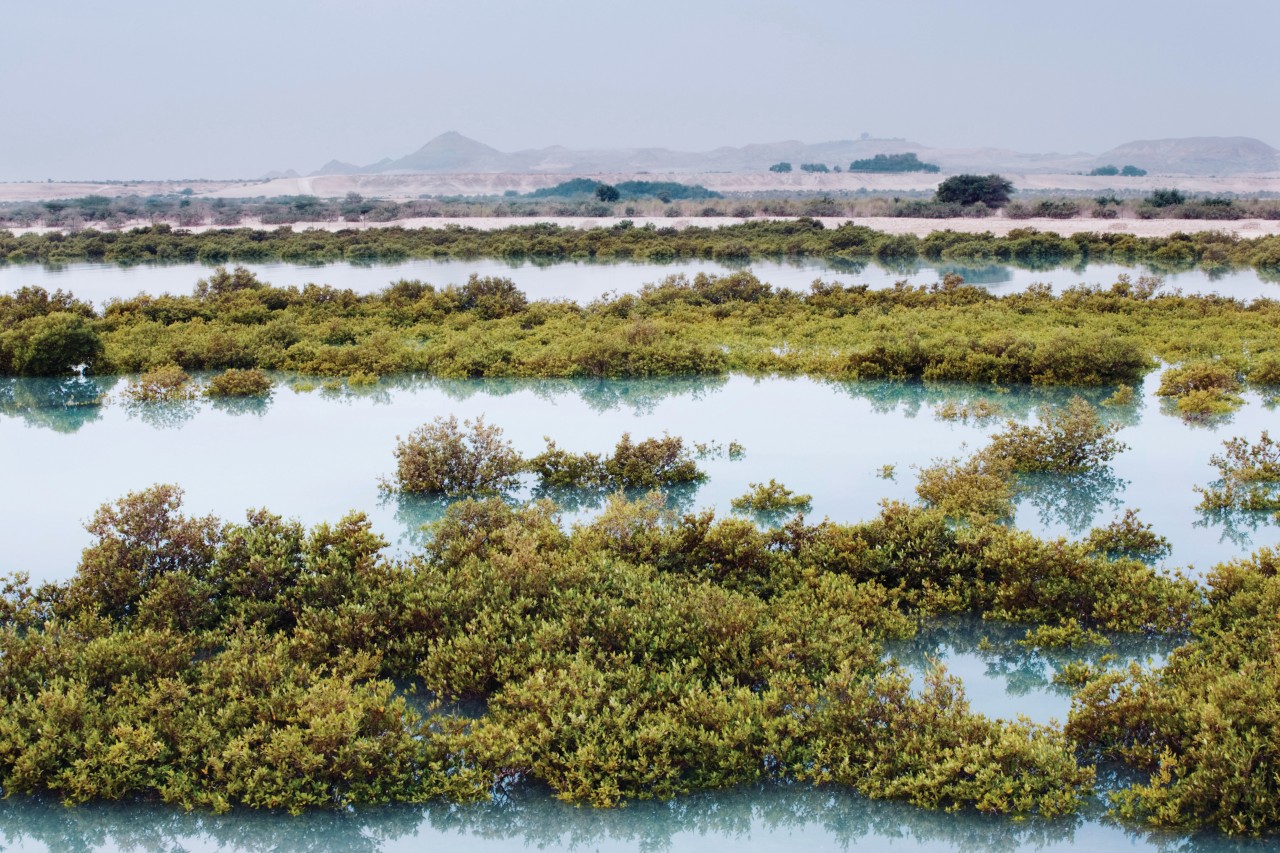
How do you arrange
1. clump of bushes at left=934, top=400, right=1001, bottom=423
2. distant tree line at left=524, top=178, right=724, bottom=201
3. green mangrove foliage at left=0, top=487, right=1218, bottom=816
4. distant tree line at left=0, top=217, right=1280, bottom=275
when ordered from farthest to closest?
distant tree line at left=524, top=178, right=724, bottom=201 < distant tree line at left=0, top=217, right=1280, bottom=275 < clump of bushes at left=934, top=400, right=1001, bottom=423 < green mangrove foliage at left=0, top=487, right=1218, bottom=816

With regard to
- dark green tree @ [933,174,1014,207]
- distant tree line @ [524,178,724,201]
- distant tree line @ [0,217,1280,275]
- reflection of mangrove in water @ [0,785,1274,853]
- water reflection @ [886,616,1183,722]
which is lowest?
reflection of mangrove in water @ [0,785,1274,853]

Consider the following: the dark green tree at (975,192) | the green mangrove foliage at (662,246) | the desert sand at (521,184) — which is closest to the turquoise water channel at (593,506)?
the green mangrove foliage at (662,246)

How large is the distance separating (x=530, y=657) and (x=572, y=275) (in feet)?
82.5

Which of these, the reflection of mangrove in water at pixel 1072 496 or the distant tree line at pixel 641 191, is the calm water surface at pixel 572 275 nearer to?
the reflection of mangrove in water at pixel 1072 496

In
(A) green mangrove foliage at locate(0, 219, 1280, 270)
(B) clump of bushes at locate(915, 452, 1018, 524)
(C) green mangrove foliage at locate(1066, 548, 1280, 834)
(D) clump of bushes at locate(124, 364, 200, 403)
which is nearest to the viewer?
(C) green mangrove foliage at locate(1066, 548, 1280, 834)

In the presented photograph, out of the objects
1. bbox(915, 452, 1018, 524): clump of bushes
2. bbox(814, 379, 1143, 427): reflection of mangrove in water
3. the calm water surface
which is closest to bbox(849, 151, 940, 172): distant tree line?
the calm water surface

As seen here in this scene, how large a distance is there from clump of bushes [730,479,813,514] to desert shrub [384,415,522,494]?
222 cm

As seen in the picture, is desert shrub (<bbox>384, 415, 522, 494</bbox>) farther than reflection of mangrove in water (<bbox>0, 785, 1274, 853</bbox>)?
Yes

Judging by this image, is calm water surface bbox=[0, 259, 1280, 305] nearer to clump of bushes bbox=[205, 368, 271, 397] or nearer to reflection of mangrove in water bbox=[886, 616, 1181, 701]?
clump of bushes bbox=[205, 368, 271, 397]

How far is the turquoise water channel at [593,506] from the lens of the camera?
16.1 feet

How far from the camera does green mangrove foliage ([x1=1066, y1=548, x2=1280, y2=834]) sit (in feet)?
15.4

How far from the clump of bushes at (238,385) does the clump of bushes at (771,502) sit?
782 centimetres

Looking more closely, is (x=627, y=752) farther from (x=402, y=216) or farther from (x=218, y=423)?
(x=402, y=216)

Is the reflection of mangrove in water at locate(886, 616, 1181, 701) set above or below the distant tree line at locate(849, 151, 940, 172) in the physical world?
below
